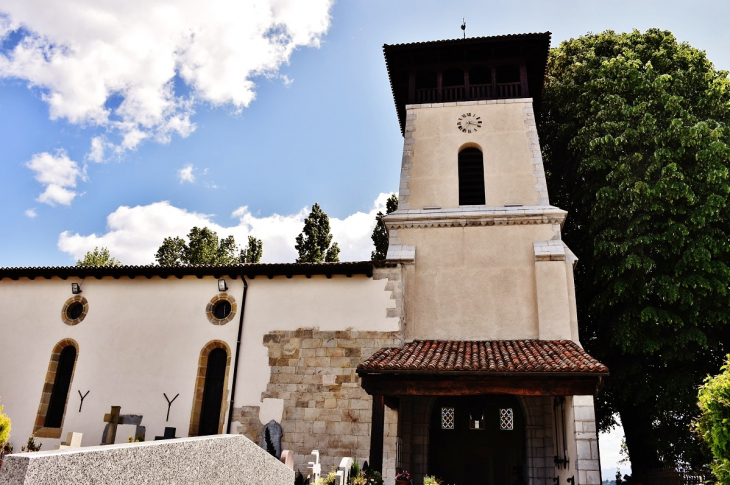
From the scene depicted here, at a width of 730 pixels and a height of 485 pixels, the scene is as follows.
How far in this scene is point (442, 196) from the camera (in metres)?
14.6

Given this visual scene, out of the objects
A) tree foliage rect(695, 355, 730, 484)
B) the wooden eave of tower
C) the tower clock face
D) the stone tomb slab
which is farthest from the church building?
the stone tomb slab

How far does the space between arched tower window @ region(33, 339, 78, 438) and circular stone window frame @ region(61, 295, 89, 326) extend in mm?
522

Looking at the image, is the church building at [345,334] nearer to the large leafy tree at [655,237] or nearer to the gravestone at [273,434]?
the gravestone at [273,434]

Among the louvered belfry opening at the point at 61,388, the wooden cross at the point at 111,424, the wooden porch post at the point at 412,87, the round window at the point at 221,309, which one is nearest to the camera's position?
the wooden cross at the point at 111,424

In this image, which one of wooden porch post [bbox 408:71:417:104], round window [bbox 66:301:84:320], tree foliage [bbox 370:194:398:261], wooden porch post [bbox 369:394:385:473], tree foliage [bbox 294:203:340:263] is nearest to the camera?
wooden porch post [bbox 369:394:385:473]

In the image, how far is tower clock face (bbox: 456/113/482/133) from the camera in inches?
609

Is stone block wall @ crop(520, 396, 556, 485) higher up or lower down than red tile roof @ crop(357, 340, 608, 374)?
lower down

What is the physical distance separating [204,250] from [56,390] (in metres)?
17.2

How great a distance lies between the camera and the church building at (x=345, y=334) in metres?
12.1

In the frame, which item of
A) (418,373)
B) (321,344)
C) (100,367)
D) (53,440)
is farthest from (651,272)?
(53,440)

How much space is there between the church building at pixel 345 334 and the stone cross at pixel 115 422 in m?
Result: 0.08

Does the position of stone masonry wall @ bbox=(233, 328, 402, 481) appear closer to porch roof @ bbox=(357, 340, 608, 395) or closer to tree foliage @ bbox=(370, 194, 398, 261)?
porch roof @ bbox=(357, 340, 608, 395)

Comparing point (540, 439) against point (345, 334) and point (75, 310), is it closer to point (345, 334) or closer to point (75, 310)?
point (345, 334)

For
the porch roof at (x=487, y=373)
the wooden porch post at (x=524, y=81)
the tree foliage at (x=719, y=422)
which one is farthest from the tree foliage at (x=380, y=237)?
the tree foliage at (x=719, y=422)
